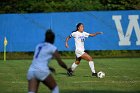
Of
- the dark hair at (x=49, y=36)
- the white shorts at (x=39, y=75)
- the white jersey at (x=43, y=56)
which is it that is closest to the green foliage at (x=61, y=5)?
the dark hair at (x=49, y=36)

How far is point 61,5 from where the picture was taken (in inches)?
A: 1419

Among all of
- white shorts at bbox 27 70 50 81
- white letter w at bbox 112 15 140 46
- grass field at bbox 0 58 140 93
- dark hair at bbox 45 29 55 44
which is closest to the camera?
white shorts at bbox 27 70 50 81

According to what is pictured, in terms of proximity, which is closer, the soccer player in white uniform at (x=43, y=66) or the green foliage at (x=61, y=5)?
the soccer player in white uniform at (x=43, y=66)

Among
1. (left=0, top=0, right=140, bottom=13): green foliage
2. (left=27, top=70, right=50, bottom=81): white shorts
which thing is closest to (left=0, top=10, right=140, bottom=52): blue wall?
(left=0, top=0, right=140, bottom=13): green foliage

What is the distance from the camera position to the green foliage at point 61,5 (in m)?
36.0

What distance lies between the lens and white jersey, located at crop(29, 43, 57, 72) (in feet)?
35.6

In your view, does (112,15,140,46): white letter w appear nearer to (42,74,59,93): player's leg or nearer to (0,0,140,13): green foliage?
(0,0,140,13): green foliage

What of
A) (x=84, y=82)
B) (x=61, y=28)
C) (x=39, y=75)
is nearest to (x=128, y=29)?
(x=61, y=28)

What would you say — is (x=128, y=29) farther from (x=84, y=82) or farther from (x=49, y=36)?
(x=49, y=36)

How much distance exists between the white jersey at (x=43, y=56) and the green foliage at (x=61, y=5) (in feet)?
80.9

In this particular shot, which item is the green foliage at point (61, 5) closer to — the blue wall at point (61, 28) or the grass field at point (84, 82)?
the blue wall at point (61, 28)

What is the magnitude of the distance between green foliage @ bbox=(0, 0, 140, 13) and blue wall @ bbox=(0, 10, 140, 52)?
3339 millimetres

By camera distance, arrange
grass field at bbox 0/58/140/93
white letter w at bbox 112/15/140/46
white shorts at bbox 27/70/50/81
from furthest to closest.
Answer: white letter w at bbox 112/15/140/46 < grass field at bbox 0/58/140/93 < white shorts at bbox 27/70/50/81

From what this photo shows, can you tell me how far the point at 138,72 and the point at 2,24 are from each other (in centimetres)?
1408
